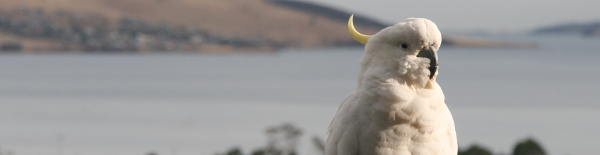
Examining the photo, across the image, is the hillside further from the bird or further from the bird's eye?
the bird's eye

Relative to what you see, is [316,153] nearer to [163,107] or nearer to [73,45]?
[163,107]

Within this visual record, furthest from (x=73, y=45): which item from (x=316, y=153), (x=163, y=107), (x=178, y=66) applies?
(x=316, y=153)

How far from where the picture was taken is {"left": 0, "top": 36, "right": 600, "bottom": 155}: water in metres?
17.5

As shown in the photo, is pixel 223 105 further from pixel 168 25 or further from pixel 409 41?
pixel 168 25

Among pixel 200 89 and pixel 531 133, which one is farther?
pixel 200 89

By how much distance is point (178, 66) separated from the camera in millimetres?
56438

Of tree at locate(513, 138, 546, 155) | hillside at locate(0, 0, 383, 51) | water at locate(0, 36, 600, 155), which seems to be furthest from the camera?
hillside at locate(0, 0, 383, 51)

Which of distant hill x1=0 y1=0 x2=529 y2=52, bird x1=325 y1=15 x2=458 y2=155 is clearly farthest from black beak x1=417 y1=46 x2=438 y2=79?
distant hill x1=0 y1=0 x2=529 y2=52

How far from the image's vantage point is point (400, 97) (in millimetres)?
3084

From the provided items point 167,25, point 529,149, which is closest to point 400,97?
point 529,149

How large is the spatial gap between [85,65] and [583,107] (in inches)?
1414

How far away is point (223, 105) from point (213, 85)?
1117 centimetres

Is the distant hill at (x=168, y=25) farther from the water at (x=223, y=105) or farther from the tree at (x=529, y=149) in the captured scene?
the tree at (x=529, y=149)

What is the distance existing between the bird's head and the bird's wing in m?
0.24
